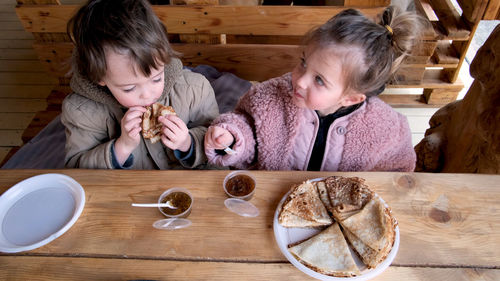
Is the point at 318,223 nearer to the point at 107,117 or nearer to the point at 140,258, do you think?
the point at 140,258

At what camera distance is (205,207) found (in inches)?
43.9

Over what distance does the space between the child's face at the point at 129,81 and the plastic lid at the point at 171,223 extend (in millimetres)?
495

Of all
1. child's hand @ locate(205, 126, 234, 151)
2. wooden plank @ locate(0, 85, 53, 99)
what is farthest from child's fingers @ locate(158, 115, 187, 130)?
wooden plank @ locate(0, 85, 53, 99)

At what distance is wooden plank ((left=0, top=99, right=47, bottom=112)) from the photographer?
9.94 ft

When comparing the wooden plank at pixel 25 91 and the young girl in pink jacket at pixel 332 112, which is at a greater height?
the young girl in pink jacket at pixel 332 112

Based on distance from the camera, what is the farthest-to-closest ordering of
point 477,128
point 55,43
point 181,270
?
point 55,43
point 477,128
point 181,270

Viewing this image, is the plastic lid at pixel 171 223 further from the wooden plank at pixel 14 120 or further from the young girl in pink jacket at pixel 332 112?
the wooden plank at pixel 14 120

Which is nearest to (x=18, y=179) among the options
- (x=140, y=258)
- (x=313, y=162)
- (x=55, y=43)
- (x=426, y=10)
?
(x=140, y=258)

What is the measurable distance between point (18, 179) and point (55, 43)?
143cm

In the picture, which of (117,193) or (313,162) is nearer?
(117,193)

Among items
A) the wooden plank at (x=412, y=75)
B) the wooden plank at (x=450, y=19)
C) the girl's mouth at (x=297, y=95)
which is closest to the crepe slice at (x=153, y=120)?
the girl's mouth at (x=297, y=95)

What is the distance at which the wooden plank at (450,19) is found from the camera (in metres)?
2.41

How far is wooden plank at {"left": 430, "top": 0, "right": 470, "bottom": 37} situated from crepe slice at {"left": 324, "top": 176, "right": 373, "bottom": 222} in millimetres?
1924

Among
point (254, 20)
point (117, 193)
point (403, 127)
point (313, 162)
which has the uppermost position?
point (254, 20)
